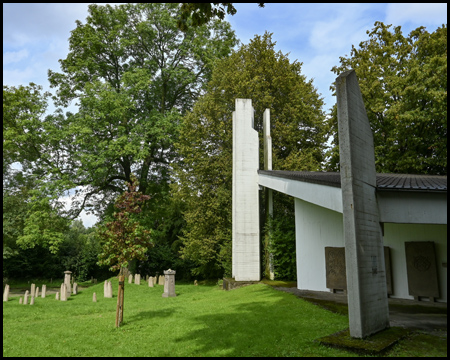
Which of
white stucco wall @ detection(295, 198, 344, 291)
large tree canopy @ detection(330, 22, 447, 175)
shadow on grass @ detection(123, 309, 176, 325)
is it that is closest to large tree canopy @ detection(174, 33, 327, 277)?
large tree canopy @ detection(330, 22, 447, 175)

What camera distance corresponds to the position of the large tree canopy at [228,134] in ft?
72.5

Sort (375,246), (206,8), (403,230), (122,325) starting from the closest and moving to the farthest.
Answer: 1. (206,8)
2. (375,246)
3. (122,325)
4. (403,230)

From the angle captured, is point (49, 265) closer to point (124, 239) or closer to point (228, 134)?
point (228, 134)

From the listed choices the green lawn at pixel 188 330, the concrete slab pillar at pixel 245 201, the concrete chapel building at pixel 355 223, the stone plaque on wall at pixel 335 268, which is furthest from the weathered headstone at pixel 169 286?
the stone plaque on wall at pixel 335 268

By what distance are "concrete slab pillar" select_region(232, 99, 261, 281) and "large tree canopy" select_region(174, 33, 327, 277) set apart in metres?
3.71

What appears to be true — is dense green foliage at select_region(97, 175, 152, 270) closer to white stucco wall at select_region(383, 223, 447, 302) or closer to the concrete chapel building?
the concrete chapel building

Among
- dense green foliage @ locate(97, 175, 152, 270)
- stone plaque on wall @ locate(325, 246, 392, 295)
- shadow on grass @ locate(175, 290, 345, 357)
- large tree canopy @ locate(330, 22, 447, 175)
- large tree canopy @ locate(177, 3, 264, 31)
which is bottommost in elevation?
shadow on grass @ locate(175, 290, 345, 357)

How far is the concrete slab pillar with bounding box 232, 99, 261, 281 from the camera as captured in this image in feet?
57.2

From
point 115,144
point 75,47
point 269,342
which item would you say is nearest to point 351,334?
point 269,342

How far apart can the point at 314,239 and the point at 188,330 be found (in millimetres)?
8360

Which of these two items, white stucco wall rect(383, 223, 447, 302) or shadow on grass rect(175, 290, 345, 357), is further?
white stucco wall rect(383, 223, 447, 302)

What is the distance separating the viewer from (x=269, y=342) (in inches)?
283

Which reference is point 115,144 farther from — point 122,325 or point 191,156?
point 122,325

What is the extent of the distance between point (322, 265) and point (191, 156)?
11452 millimetres
